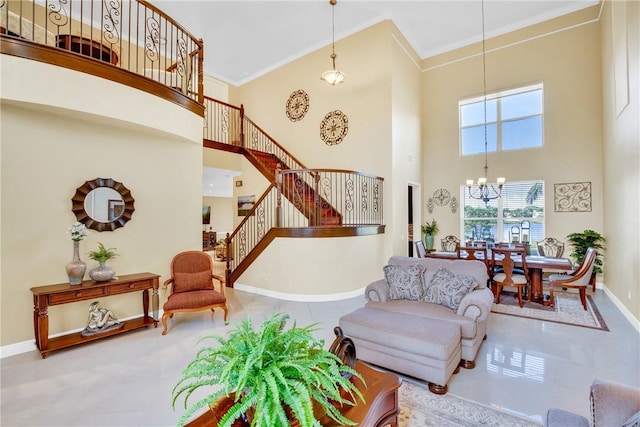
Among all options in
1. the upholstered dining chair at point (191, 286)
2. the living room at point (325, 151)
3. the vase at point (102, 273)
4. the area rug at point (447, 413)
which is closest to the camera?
the area rug at point (447, 413)

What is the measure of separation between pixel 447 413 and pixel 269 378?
1796mm

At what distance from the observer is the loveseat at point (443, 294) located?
2.94 meters

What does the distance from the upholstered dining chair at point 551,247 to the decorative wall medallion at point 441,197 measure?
2258mm

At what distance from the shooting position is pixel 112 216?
160 inches

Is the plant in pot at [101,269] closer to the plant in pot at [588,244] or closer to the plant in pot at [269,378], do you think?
the plant in pot at [269,378]

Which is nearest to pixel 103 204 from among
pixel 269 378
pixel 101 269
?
pixel 101 269

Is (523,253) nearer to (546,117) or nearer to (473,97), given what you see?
(546,117)

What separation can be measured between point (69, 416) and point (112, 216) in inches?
98.8

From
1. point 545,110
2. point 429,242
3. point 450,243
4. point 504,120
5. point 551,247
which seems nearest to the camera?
point 551,247

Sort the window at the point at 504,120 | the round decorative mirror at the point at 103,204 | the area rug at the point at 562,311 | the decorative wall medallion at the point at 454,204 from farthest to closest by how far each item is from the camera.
→ the decorative wall medallion at the point at 454,204
the window at the point at 504,120
the area rug at the point at 562,311
the round decorative mirror at the point at 103,204

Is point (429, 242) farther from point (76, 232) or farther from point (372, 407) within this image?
point (76, 232)

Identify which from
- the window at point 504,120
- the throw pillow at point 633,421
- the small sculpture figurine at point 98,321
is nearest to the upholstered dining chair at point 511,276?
the window at point 504,120

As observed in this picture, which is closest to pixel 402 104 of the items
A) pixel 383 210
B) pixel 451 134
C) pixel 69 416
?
pixel 451 134

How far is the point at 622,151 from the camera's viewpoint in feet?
14.9
